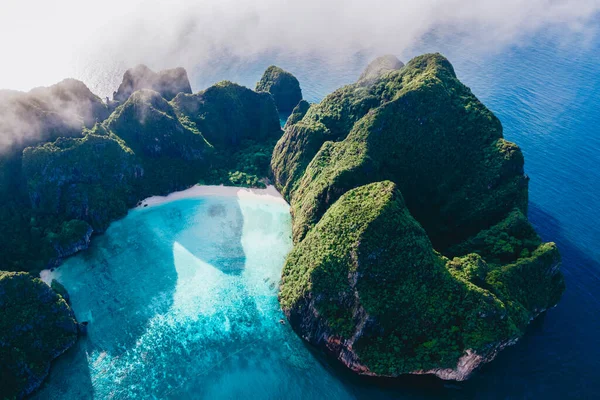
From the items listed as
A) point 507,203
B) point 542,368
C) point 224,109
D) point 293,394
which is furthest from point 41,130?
point 542,368

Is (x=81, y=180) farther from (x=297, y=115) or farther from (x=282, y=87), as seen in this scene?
(x=282, y=87)

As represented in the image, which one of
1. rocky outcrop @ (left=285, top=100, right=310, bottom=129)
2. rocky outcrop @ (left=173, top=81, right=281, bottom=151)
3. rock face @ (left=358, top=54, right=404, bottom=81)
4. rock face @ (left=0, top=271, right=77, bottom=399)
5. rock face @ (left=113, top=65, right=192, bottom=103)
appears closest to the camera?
rock face @ (left=0, top=271, right=77, bottom=399)

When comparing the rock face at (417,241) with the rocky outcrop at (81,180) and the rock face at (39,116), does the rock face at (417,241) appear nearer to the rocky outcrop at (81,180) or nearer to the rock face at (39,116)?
the rocky outcrop at (81,180)

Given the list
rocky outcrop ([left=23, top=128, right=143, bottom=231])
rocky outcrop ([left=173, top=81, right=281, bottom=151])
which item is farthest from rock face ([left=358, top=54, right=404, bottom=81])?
rocky outcrop ([left=23, top=128, right=143, bottom=231])

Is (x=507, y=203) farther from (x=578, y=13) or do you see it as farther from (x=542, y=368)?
(x=578, y=13)

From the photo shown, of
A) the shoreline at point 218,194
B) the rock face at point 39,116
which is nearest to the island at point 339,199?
the rock face at point 39,116

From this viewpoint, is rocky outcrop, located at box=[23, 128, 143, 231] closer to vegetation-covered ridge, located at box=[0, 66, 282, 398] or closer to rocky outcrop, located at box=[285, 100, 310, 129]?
vegetation-covered ridge, located at box=[0, 66, 282, 398]

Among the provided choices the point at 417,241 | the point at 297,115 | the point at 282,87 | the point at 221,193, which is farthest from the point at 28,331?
the point at 282,87

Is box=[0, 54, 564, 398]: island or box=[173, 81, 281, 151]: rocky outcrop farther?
box=[173, 81, 281, 151]: rocky outcrop
